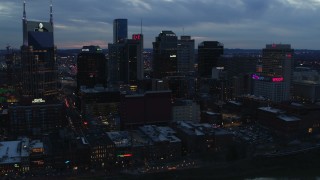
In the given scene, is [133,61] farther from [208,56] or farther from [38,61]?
[208,56]

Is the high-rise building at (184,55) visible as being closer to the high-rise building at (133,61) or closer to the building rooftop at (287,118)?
the high-rise building at (133,61)

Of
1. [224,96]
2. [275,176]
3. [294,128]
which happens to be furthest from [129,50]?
Answer: [275,176]

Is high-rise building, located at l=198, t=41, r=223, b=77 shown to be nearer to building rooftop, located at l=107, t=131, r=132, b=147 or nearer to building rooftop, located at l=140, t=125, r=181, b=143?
building rooftop, located at l=140, t=125, r=181, b=143

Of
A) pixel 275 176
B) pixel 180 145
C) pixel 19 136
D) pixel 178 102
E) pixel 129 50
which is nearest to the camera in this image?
pixel 275 176

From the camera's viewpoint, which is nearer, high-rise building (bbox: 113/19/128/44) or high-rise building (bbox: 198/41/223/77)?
high-rise building (bbox: 198/41/223/77)

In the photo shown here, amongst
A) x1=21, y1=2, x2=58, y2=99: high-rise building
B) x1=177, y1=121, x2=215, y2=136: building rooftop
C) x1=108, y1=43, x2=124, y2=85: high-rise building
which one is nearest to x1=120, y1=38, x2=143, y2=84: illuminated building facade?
x1=108, y1=43, x2=124, y2=85: high-rise building

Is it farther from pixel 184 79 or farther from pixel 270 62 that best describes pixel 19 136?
pixel 270 62
